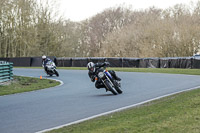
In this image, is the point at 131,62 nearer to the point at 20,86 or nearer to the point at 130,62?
the point at 130,62

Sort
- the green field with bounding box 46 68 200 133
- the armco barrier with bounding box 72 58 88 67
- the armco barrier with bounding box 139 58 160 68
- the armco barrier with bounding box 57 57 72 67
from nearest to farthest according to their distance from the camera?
the green field with bounding box 46 68 200 133 < the armco barrier with bounding box 139 58 160 68 < the armco barrier with bounding box 72 58 88 67 < the armco barrier with bounding box 57 57 72 67

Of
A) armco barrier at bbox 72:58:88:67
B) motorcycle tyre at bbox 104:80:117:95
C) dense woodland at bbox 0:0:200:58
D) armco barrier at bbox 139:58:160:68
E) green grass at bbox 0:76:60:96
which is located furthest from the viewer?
dense woodland at bbox 0:0:200:58

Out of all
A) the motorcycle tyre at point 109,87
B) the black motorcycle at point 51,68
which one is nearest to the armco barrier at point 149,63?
the black motorcycle at point 51,68

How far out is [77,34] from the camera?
75.1 meters

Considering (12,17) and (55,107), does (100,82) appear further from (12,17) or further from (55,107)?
(12,17)

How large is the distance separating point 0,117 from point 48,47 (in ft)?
178

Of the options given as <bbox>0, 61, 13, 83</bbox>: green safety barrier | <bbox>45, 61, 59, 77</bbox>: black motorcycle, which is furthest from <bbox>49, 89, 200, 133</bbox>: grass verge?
<bbox>45, 61, 59, 77</bbox>: black motorcycle

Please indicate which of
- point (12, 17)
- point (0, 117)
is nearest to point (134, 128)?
point (0, 117)

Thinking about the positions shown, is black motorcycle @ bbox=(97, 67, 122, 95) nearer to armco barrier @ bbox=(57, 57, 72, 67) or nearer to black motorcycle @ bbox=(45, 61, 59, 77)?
black motorcycle @ bbox=(45, 61, 59, 77)

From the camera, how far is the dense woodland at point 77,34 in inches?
2003

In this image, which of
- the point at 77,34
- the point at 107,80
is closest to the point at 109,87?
the point at 107,80

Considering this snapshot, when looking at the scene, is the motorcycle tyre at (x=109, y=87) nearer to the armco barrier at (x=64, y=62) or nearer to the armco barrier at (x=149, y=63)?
the armco barrier at (x=149, y=63)

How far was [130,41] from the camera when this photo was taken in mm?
66375

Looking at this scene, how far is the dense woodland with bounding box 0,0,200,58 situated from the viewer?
50.9 m
